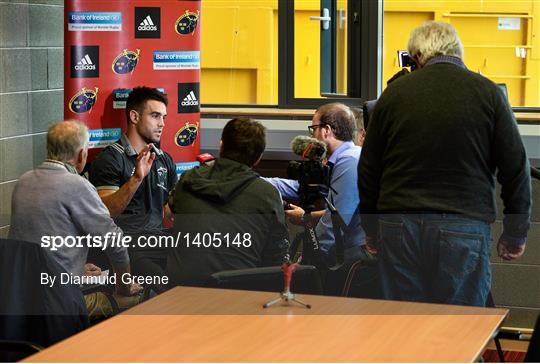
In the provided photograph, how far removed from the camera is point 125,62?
499 cm

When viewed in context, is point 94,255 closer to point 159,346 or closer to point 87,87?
point 87,87

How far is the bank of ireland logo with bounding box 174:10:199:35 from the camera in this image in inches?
202

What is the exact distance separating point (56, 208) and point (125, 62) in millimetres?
1505

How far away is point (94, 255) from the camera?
412 centimetres

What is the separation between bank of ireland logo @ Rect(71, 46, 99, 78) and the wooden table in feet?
7.71

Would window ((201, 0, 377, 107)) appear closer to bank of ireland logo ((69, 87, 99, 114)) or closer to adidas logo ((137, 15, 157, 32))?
adidas logo ((137, 15, 157, 32))

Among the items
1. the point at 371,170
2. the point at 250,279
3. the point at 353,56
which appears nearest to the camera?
the point at 250,279

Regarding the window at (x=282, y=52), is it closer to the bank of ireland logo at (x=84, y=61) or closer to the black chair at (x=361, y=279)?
the bank of ireland logo at (x=84, y=61)

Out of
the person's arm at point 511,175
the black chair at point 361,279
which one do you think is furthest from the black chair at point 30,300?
the black chair at point 361,279

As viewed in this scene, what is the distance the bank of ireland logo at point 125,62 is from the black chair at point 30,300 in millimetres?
2251

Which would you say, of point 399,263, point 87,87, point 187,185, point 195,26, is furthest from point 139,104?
point 399,263

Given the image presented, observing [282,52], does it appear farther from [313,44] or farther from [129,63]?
[129,63]

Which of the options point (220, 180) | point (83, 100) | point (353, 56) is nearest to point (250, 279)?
point (220, 180)

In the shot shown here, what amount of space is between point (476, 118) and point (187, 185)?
3.56ft
